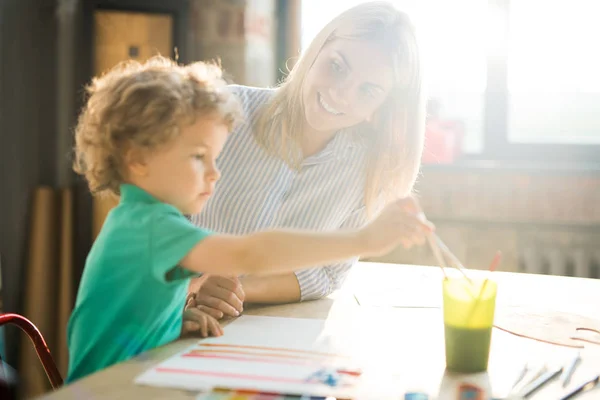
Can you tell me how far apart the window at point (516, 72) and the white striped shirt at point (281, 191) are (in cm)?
140

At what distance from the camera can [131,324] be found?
889 millimetres

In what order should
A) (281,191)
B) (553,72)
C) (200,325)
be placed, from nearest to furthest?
(200,325) < (281,191) < (553,72)

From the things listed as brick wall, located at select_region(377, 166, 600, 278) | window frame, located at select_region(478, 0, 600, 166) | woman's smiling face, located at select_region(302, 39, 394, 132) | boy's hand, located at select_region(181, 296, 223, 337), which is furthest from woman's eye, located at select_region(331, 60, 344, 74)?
window frame, located at select_region(478, 0, 600, 166)

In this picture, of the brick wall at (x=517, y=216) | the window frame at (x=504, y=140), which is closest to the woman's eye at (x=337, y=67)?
the brick wall at (x=517, y=216)

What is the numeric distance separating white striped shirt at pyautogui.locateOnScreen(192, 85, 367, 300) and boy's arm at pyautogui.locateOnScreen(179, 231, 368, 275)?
1.82ft

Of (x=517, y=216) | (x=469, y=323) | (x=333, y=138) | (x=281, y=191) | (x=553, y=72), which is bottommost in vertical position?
(x=517, y=216)

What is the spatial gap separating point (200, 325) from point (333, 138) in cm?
64

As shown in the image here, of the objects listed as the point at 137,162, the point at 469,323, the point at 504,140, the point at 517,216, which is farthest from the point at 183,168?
the point at 504,140

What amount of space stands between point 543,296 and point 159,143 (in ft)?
2.76

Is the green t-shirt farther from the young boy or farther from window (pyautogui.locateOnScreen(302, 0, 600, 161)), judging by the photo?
window (pyautogui.locateOnScreen(302, 0, 600, 161))

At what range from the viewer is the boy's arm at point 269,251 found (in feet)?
2.68

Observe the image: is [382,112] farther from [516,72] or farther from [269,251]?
[516,72]

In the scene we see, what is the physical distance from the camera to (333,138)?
148 cm

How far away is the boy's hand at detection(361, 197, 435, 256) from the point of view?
2.75 feet
